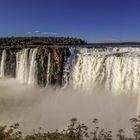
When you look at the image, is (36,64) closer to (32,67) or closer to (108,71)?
(32,67)

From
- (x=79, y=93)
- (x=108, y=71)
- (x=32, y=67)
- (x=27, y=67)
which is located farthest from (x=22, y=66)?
(x=108, y=71)

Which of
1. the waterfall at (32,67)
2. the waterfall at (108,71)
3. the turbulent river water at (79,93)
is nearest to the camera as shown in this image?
the turbulent river water at (79,93)

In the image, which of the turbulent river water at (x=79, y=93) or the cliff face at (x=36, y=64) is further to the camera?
the cliff face at (x=36, y=64)

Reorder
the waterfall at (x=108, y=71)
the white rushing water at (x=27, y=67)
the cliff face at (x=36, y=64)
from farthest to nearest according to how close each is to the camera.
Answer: the white rushing water at (x=27, y=67) → the cliff face at (x=36, y=64) → the waterfall at (x=108, y=71)

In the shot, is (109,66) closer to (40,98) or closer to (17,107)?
(40,98)

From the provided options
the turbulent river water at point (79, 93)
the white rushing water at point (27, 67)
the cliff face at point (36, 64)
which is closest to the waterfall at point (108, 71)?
the turbulent river water at point (79, 93)

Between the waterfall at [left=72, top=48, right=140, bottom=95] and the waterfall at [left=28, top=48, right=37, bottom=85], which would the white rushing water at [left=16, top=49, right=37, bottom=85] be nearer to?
the waterfall at [left=28, top=48, right=37, bottom=85]

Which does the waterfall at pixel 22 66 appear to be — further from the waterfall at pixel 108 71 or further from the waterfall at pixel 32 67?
the waterfall at pixel 108 71

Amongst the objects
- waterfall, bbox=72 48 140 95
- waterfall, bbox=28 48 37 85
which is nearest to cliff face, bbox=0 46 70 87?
waterfall, bbox=28 48 37 85

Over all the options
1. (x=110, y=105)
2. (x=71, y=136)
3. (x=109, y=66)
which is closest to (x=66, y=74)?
(x=109, y=66)
